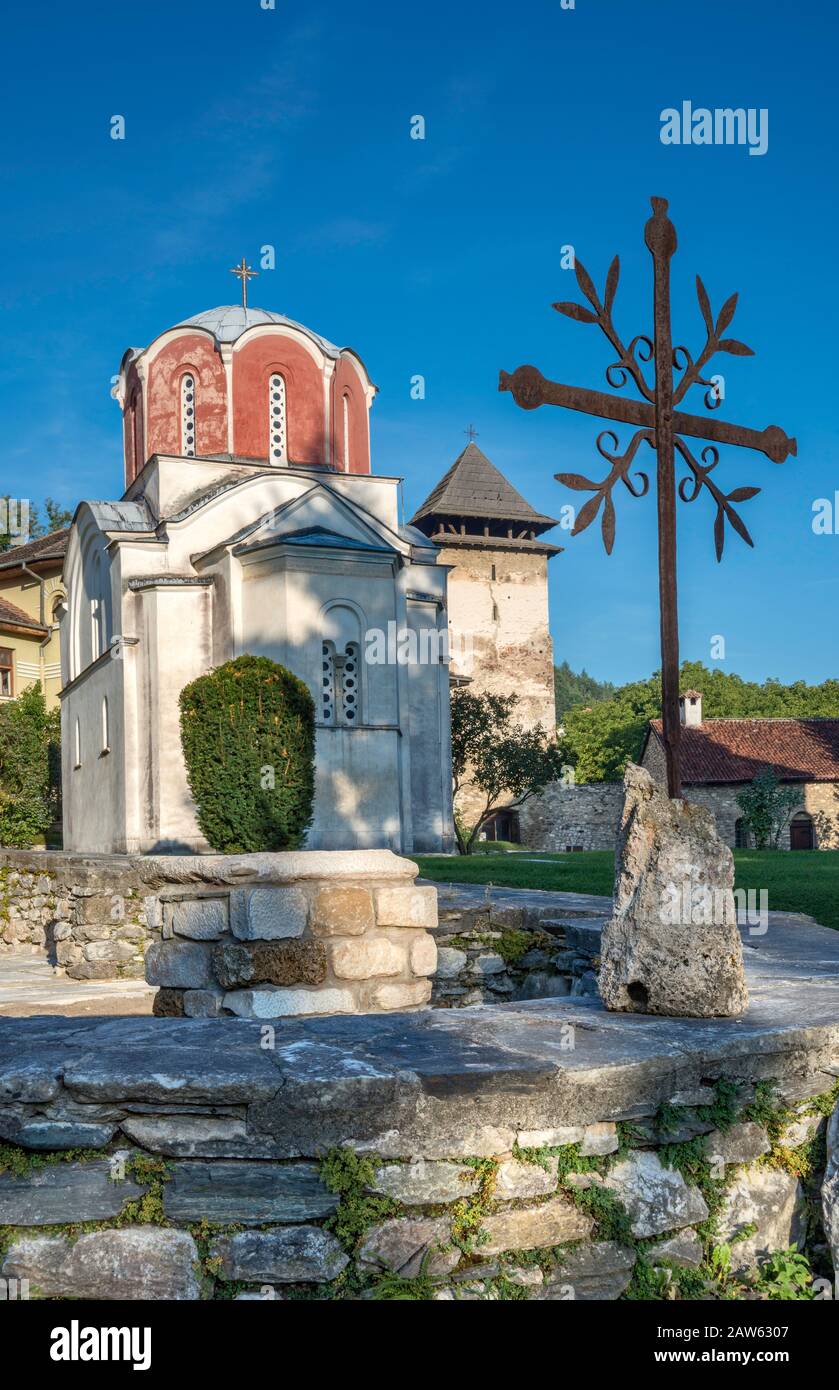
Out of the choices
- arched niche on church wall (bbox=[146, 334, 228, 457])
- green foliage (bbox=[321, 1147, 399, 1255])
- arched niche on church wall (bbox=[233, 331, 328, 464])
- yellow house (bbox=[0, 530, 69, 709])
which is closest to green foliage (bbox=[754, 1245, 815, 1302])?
green foliage (bbox=[321, 1147, 399, 1255])

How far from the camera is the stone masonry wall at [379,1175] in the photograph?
2730mm

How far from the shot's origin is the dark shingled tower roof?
3953 cm

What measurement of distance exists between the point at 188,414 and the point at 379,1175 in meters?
18.8

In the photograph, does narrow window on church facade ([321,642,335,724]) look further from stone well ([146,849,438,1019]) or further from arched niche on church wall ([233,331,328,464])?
stone well ([146,849,438,1019])

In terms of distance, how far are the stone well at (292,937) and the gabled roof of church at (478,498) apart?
34915 millimetres

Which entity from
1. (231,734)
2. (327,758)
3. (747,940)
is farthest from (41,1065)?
(327,758)

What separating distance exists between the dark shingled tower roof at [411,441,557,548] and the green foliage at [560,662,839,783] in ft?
33.2

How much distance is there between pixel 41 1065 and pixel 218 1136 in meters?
0.52

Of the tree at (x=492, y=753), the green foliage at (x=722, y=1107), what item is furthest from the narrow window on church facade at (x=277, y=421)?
the green foliage at (x=722, y=1107)

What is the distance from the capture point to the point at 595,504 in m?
4.09

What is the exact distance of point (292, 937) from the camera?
457cm

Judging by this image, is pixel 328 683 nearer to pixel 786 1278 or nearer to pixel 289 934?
pixel 289 934

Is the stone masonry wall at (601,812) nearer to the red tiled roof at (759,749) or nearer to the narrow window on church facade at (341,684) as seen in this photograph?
the red tiled roof at (759,749)

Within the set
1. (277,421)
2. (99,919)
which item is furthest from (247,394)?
(99,919)
